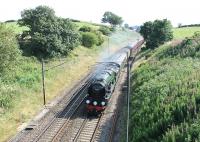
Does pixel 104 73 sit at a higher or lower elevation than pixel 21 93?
higher

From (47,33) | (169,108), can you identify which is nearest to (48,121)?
(169,108)

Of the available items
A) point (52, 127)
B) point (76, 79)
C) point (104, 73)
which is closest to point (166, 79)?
point (104, 73)

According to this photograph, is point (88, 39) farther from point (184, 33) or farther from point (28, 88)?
point (28, 88)

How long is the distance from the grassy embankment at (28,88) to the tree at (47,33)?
2.23 m

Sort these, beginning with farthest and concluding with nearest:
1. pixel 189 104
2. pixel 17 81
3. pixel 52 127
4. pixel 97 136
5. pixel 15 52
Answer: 1. pixel 17 81
2. pixel 15 52
3. pixel 52 127
4. pixel 97 136
5. pixel 189 104

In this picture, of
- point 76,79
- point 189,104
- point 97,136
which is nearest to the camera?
point 189,104

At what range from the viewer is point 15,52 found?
40.3 m

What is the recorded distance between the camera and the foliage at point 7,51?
126ft

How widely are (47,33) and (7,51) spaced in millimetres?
22743

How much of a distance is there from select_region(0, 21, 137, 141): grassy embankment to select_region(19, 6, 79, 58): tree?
7.31 ft

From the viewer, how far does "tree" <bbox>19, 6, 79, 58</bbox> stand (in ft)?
194

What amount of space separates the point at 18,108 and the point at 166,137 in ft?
66.4

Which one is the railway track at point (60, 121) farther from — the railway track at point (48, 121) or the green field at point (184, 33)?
the green field at point (184, 33)

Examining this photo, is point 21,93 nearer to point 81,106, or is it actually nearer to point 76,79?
point 81,106
